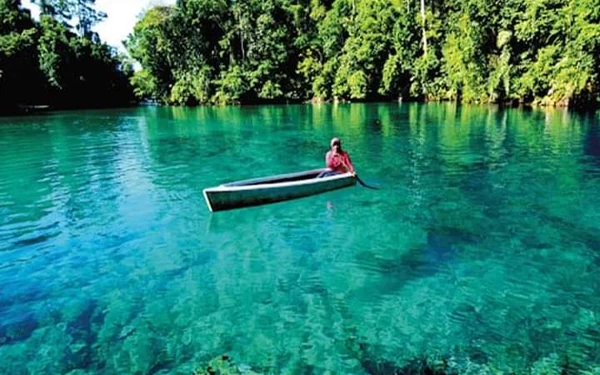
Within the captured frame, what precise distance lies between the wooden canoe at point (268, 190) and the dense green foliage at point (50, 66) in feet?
175

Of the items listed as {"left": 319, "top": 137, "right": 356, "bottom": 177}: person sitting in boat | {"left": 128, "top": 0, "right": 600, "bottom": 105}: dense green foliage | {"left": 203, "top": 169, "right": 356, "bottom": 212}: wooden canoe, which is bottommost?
{"left": 203, "top": 169, "right": 356, "bottom": 212}: wooden canoe

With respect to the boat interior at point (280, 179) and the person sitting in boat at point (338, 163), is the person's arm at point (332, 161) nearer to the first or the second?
the person sitting in boat at point (338, 163)

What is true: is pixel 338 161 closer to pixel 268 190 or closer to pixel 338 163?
pixel 338 163

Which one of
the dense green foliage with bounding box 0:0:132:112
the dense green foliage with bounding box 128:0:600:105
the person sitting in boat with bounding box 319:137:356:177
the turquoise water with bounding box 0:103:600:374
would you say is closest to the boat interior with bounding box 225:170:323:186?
the person sitting in boat with bounding box 319:137:356:177

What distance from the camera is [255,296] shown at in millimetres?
7551

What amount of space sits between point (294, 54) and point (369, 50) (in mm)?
13517

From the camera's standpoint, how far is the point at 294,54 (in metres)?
66.5

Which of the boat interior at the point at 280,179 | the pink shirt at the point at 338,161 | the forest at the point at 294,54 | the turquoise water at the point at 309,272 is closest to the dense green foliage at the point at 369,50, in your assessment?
the forest at the point at 294,54

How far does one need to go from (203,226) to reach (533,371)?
7843mm

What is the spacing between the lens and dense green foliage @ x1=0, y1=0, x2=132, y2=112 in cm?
5612

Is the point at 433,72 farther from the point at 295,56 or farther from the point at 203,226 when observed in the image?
the point at 203,226

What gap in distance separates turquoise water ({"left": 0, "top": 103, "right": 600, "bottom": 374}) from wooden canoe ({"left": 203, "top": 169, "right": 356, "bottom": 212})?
0.99 feet

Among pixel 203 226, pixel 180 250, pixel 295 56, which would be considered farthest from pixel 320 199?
pixel 295 56

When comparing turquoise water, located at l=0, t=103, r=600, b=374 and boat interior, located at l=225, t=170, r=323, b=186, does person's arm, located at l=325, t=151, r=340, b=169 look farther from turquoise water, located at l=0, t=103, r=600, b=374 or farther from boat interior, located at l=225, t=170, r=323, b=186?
turquoise water, located at l=0, t=103, r=600, b=374
